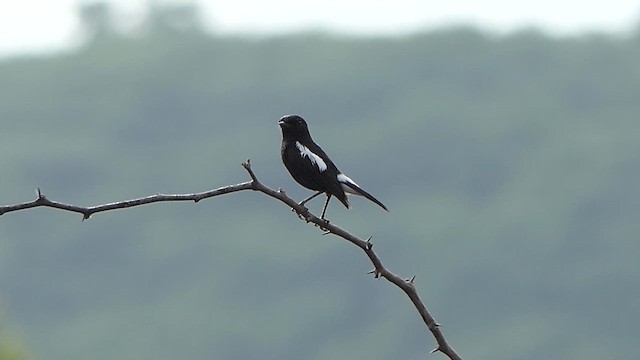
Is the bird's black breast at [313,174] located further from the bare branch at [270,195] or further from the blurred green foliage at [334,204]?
the blurred green foliage at [334,204]

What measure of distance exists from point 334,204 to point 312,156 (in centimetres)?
7984

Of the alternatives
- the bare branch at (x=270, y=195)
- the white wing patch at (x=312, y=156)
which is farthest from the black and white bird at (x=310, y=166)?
the bare branch at (x=270, y=195)

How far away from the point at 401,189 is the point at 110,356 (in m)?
24.3

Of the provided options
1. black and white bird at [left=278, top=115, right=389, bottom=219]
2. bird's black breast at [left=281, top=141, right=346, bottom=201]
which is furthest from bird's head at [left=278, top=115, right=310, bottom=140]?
bird's black breast at [left=281, top=141, right=346, bottom=201]

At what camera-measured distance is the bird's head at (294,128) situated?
732 cm

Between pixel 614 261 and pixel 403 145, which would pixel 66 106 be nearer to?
pixel 403 145

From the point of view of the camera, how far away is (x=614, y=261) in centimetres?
10544

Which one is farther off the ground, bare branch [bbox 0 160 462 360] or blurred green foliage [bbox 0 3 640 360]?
blurred green foliage [bbox 0 3 640 360]

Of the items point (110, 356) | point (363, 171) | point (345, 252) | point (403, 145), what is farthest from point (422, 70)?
point (110, 356)

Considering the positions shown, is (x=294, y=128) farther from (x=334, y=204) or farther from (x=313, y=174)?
(x=334, y=204)

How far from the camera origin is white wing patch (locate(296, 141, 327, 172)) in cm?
708

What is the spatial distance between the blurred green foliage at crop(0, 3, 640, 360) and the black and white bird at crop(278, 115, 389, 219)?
7879 cm

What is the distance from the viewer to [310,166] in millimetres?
7090

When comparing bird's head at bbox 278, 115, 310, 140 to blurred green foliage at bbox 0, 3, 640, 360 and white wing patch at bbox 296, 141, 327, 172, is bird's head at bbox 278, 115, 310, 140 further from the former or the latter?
blurred green foliage at bbox 0, 3, 640, 360
